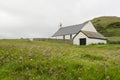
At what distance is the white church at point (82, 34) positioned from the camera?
8381 cm

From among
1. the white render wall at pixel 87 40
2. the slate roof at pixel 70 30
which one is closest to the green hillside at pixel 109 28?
the slate roof at pixel 70 30

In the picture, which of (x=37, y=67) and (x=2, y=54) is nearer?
(x=37, y=67)

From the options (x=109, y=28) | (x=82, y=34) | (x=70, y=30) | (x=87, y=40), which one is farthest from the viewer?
(x=109, y=28)

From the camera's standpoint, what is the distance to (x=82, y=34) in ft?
279

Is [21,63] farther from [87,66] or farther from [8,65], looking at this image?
[87,66]

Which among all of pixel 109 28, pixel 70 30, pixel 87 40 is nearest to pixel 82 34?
pixel 87 40

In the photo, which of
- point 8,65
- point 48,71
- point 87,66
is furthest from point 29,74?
point 87,66

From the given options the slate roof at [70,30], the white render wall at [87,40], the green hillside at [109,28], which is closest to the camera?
the white render wall at [87,40]

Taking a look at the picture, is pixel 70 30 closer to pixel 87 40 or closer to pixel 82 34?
pixel 82 34

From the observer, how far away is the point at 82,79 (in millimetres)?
9281

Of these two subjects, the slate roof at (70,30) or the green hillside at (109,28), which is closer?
the slate roof at (70,30)

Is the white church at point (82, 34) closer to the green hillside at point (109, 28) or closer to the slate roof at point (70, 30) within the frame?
the slate roof at point (70, 30)

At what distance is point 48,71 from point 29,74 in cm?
81

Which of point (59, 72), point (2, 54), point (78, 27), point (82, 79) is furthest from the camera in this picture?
point (78, 27)
